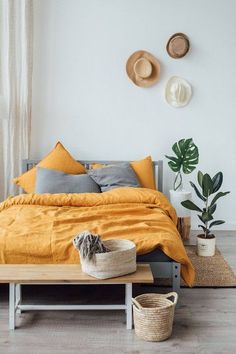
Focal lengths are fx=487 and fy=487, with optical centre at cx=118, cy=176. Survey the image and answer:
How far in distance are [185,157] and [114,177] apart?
0.82 m

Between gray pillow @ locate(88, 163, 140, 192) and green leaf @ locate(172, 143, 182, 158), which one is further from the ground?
green leaf @ locate(172, 143, 182, 158)

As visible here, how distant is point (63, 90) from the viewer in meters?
5.35

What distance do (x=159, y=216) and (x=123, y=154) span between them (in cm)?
179

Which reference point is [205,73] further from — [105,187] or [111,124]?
[105,187]

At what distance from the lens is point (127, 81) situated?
17.5 ft

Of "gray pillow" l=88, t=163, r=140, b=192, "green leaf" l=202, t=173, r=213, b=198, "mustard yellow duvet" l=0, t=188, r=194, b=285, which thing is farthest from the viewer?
"gray pillow" l=88, t=163, r=140, b=192

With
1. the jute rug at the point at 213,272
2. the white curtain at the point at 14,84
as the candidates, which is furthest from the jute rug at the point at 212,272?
the white curtain at the point at 14,84

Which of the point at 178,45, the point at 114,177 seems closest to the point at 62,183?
the point at 114,177

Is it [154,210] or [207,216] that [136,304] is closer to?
[154,210]

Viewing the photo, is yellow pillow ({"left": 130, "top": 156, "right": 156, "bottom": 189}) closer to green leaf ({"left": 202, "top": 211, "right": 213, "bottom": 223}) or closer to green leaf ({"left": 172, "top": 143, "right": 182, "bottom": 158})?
green leaf ({"left": 172, "top": 143, "right": 182, "bottom": 158})

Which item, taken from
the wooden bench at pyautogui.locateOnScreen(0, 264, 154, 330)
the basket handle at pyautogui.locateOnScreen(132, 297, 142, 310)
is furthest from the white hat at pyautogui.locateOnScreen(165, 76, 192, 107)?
the basket handle at pyautogui.locateOnScreen(132, 297, 142, 310)

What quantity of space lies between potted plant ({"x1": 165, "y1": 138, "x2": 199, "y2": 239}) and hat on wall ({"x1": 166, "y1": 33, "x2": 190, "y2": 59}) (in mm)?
956

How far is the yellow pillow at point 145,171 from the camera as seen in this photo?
496 centimetres

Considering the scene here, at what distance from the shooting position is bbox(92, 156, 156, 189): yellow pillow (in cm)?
496
